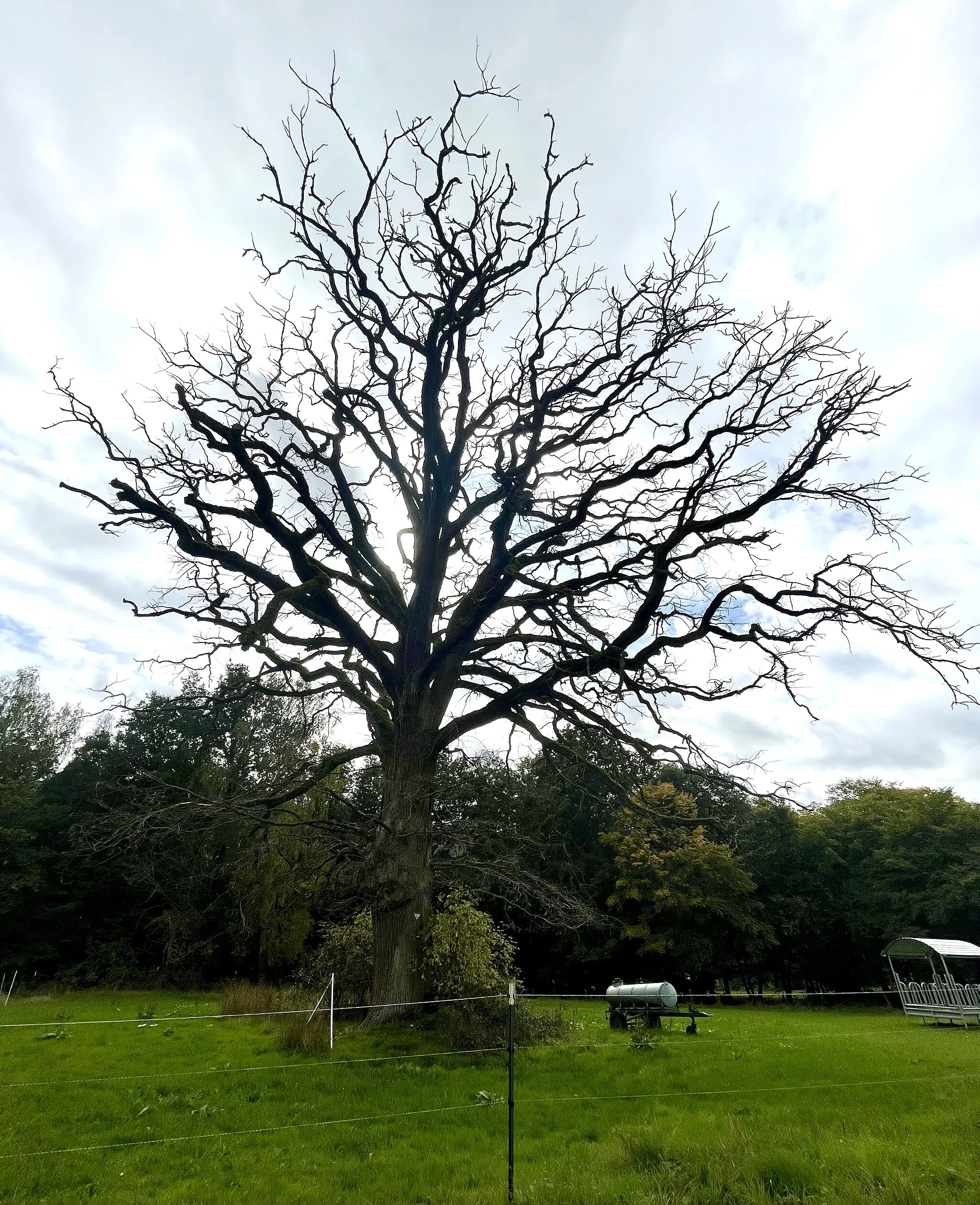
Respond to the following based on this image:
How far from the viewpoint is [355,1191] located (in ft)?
16.0

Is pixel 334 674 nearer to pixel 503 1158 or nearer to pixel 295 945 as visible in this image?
pixel 503 1158

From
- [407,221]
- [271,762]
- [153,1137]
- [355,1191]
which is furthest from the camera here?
[271,762]

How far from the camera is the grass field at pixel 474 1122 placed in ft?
15.4

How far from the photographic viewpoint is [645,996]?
47.9 ft

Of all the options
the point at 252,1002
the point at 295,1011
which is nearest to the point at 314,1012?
the point at 295,1011

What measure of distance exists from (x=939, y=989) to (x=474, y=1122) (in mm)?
21716

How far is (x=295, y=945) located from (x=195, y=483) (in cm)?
2235

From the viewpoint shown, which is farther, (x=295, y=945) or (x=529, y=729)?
(x=295, y=945)

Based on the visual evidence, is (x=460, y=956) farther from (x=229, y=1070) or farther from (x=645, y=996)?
(x=645, y=996)

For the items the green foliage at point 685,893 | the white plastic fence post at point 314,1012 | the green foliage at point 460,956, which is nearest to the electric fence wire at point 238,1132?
the green foliage at point 460,956

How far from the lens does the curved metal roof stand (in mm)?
21953

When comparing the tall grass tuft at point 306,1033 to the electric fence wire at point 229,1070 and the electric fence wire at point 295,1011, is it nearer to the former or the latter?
the electric fence wire at point 295,1011

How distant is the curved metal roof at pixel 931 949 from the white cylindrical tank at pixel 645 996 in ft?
41.0

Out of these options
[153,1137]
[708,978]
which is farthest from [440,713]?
[708,978]
